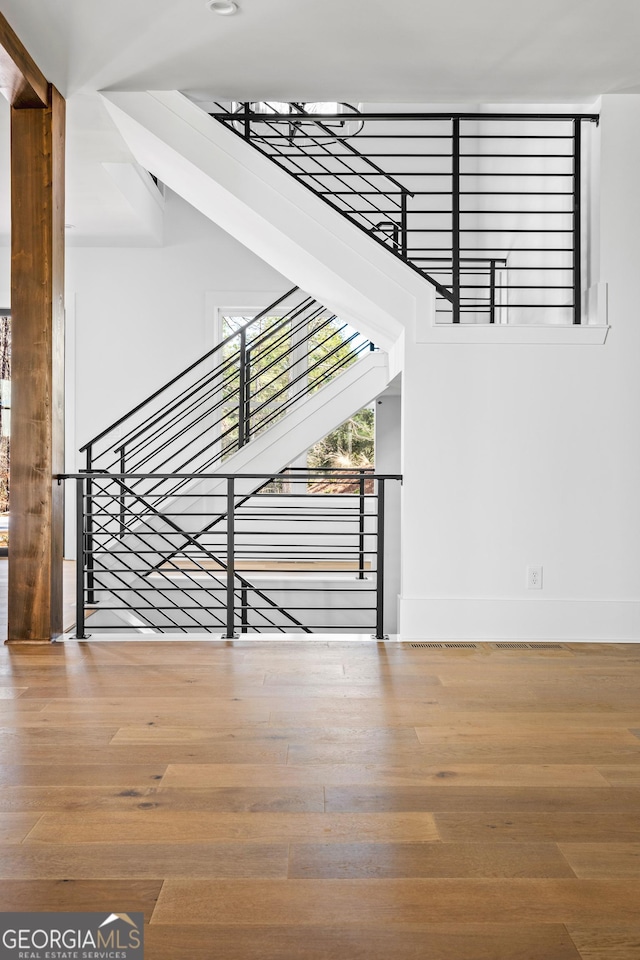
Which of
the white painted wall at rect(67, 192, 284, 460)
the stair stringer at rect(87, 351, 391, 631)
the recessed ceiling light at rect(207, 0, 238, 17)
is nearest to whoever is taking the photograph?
the recessed ceiling light at rect(207, 0, 238, 17)

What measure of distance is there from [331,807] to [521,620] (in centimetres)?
217

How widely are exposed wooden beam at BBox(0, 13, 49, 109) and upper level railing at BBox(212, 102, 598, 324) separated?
842mm

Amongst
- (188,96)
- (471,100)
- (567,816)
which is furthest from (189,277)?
(567,816)

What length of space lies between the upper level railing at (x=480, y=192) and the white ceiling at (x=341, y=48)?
0.16 meters

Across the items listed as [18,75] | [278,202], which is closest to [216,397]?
[278,202]

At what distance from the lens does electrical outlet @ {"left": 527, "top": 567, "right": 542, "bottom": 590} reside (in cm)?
389

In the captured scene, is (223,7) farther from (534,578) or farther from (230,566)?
(534,578)

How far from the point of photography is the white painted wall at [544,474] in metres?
3.89

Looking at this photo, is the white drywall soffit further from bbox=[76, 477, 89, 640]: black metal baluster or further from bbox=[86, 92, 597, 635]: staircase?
bbox=[76, 477, 89, 640]: black metal baluster

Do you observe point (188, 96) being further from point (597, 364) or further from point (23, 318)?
point (597, 364)

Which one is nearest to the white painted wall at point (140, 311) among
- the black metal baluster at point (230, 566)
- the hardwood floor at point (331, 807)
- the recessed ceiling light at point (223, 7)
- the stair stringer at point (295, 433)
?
the stair stringer at point (295, 433)

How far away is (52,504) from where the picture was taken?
3.76 m

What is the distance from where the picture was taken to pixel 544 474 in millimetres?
3895

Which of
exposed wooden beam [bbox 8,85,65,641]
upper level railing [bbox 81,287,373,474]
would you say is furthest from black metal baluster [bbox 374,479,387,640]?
upper level railing [bbox 81,287,373,474]
